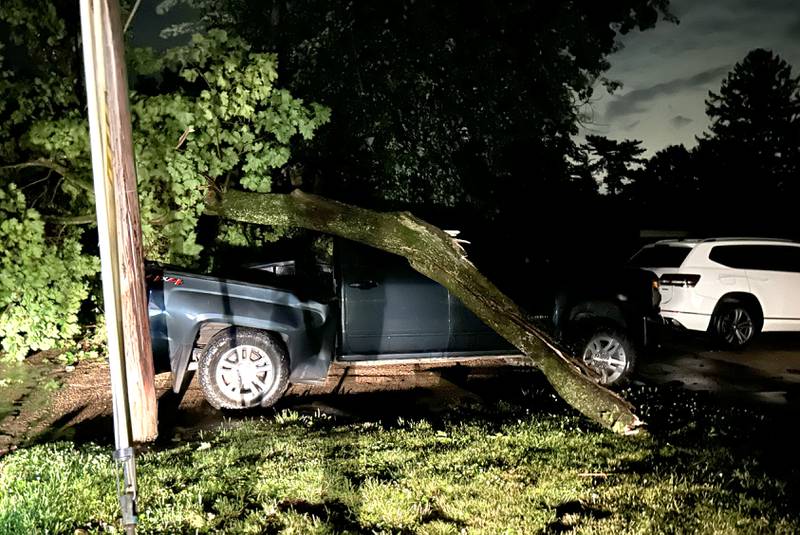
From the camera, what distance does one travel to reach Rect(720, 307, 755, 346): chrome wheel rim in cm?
996

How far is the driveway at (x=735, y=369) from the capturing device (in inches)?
283

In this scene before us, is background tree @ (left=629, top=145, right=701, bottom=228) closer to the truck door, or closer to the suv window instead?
the suv window

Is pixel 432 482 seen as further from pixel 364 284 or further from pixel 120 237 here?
pixel 364 284

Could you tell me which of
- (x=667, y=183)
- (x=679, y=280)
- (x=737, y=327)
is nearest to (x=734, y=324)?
(x=737, y=327)

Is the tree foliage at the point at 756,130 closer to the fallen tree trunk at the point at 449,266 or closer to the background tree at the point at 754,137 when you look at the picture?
the background tree at the point at 754,137

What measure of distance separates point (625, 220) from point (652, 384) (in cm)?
2186

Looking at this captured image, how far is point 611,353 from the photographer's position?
742 centimetres

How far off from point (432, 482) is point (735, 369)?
21.7 feet

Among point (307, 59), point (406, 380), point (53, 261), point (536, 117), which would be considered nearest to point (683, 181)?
point (536, 117)

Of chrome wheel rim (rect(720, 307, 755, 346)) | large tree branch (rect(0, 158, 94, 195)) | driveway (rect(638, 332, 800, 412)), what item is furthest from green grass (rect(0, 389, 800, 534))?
chrome wheel rim (rect(720, 307, 755, 346))

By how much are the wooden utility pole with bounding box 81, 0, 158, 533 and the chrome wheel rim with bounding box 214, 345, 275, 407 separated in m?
1.19

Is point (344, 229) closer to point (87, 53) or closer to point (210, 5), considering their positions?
point (87, 53)

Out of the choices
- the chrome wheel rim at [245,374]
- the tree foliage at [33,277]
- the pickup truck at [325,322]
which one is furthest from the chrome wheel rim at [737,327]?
the tree foliage at [33,277]

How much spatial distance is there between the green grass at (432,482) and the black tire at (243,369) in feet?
3.37
